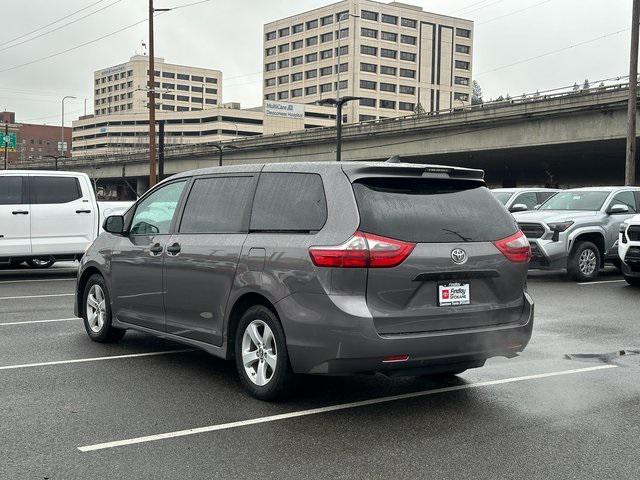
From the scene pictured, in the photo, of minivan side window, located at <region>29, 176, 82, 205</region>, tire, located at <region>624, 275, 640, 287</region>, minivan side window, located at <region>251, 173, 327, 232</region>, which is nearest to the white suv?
tire, located at <region>624, 275, 640, 287</region>

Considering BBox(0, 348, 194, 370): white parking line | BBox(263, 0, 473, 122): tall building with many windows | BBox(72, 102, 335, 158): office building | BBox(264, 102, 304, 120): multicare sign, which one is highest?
BBox(263, 0, 473, 122): tall building with many windows

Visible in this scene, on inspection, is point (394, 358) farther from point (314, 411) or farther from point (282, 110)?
point (282, 110)

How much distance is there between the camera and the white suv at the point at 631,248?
13109 millimetres

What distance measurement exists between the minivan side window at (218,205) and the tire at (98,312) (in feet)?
5.23

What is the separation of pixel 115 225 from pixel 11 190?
7.77m

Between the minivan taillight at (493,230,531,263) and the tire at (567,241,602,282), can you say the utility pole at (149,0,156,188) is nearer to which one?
the tire at (567,241,602,282)

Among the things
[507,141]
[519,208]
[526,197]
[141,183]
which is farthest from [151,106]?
[141,183]

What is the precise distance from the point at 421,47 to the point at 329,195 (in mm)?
A: 131562

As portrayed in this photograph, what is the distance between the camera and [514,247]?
593 centimetres

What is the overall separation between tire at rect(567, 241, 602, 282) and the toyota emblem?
9.89 meters

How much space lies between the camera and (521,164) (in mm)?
51656

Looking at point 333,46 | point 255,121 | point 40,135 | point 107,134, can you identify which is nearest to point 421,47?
point 333,46

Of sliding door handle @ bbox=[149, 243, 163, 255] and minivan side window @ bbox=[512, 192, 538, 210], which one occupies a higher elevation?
minivan side window @ bbox=[512, 192, 538, 210]

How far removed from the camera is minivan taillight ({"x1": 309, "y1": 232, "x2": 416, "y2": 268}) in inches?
205
